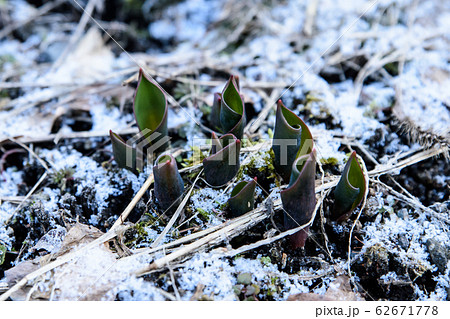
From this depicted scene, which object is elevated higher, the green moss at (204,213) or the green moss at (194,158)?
the green moss at (194,158)

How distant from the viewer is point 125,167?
2.02 meters

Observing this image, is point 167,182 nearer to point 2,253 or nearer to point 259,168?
point 259,168

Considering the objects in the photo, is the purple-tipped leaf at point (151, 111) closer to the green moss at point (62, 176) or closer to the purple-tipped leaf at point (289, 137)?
the green moss at point (62, 176)

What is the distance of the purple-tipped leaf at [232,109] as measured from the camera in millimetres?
1831

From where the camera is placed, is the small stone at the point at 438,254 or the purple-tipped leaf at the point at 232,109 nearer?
the small stone at the point at 438,254

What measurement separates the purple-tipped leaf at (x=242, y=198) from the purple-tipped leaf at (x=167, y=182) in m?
0.25

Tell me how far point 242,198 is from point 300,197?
0.27 m

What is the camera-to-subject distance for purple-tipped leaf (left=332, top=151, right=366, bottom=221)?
161cm

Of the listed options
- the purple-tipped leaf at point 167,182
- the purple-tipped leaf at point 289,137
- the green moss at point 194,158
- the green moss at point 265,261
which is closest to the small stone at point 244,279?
the green moss at point 265,261

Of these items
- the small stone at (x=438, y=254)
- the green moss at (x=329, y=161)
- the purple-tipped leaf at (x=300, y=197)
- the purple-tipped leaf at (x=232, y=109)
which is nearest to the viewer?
the purple-tipped leaf at (x=300, y=197)

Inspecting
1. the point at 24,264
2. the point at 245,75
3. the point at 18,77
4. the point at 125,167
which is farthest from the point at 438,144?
the point at 18,77

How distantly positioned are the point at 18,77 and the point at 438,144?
2.96 meters

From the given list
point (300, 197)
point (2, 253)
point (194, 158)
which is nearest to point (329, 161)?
point (300, 197)
